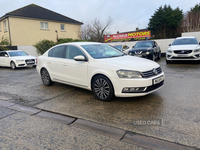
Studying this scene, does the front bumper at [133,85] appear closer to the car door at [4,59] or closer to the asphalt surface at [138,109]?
the asphalt surface at [138,109]

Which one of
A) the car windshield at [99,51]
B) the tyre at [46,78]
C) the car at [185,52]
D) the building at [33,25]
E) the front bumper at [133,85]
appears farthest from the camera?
the building at [33,25]

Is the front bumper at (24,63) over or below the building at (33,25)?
below

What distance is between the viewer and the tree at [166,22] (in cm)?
3606

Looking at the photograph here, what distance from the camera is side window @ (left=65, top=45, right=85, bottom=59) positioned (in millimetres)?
5203

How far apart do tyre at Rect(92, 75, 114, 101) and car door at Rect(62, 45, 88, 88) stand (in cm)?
42

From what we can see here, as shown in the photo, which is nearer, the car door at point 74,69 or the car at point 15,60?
the car door at point 74,69

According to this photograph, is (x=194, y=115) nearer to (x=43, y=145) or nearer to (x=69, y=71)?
(x=43, y=145)

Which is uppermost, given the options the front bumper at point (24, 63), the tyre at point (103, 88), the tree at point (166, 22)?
the tree at point (166, 22)

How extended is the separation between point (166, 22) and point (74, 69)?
36525mm

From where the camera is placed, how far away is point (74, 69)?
5105mm

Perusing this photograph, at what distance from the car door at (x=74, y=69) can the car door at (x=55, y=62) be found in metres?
0.23

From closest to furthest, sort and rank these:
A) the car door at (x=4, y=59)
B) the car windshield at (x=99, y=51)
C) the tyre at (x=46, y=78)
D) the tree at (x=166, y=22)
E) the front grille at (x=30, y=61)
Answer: the car windshield at (x=99, y=51) < the tyre at (x=46, y=78) < the front grille at (x=30, y=61) < the car door at (x=4, y=59) < the tree at (x=166, y=22)

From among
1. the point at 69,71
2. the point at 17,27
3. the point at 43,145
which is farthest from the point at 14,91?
the point at 17,27

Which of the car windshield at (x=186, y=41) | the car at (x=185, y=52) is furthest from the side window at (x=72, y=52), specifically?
the car windshield at (x=186, y=41)
